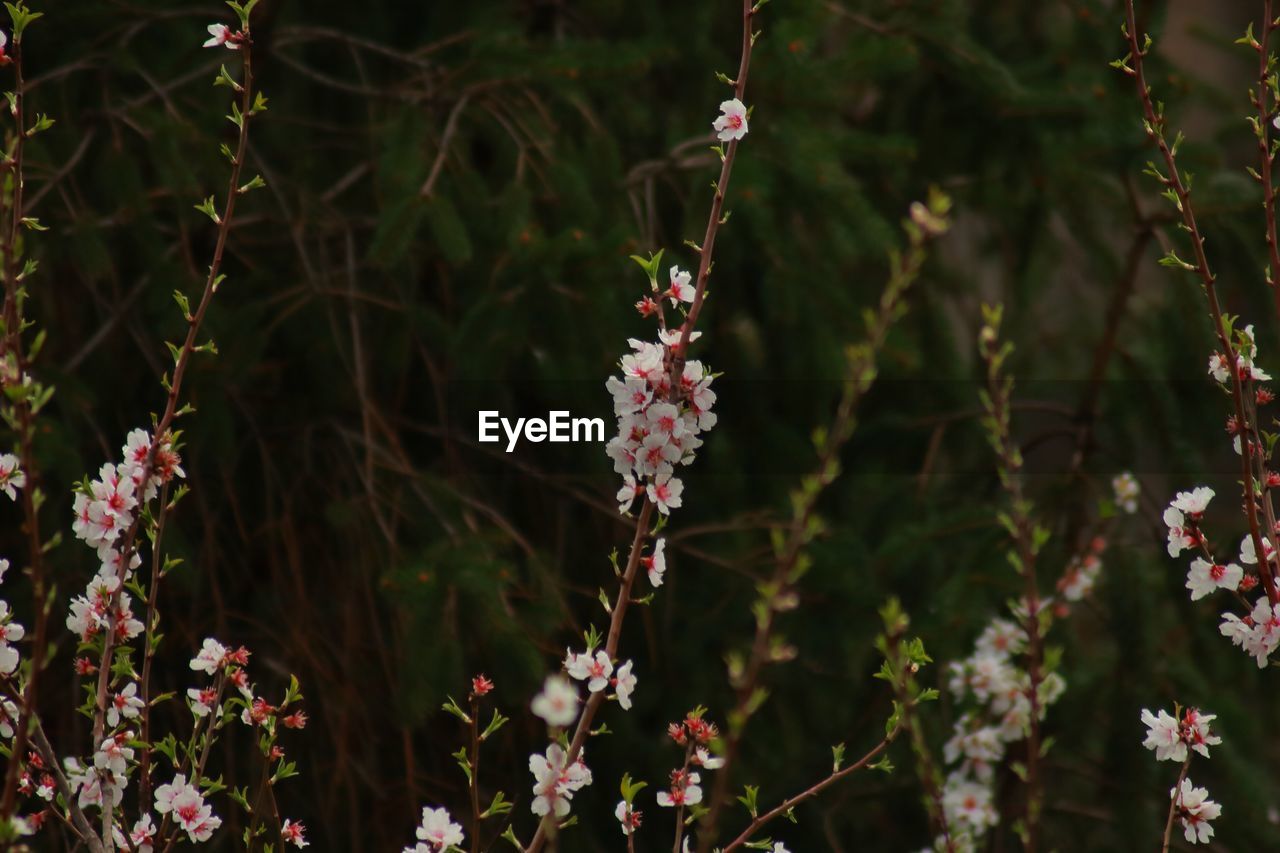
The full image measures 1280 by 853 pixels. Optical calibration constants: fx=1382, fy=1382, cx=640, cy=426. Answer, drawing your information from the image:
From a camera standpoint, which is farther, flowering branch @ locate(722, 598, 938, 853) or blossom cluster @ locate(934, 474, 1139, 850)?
blossom cluster @ locate(934, 474, 1139, 850)

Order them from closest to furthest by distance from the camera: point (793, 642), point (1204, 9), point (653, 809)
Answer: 1. point (793, 642)
2. point (653, 809)
3. point (1204, 9)

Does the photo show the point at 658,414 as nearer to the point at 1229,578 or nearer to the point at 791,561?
the point at 791,561

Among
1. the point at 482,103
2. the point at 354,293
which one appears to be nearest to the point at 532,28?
the point at 482,103

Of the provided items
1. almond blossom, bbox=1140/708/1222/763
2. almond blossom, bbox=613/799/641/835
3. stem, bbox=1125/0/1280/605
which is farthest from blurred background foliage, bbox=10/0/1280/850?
stem, bbox=1125/0/1280/605

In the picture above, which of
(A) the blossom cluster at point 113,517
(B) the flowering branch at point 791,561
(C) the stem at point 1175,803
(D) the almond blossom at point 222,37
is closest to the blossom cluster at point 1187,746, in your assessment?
(C) the stem at point 1175,803

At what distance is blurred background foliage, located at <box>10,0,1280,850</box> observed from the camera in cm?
245

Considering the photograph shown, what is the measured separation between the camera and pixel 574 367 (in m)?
2.56

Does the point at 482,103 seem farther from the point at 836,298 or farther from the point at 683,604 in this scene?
the point at 683,604

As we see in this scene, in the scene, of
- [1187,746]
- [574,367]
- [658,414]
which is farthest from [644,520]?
[574,367]

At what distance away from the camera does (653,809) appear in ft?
10.1

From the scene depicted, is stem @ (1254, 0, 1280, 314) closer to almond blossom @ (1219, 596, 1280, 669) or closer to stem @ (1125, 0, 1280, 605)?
stem @ (1125, 0, 1280, 605)

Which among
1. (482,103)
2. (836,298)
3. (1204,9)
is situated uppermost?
(1204,9)

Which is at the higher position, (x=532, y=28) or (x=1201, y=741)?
(x=532, y=28)

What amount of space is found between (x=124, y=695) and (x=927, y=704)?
1746mm
